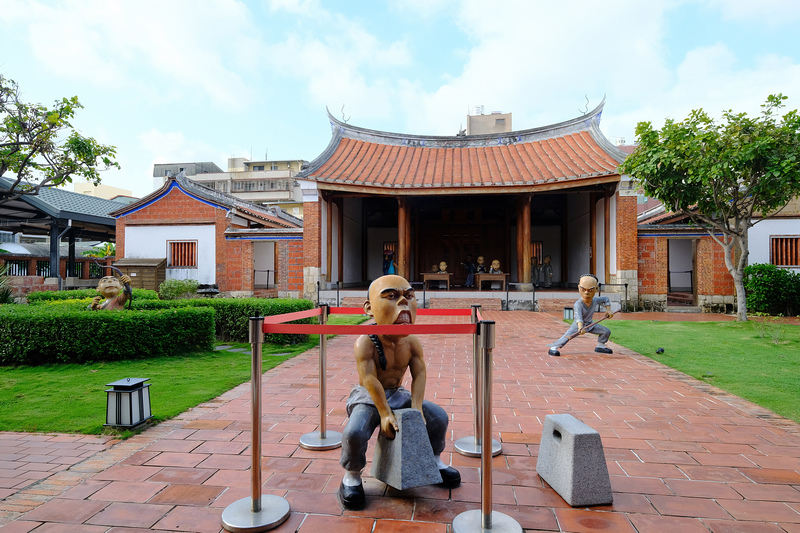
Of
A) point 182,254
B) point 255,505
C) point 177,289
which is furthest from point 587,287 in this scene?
point 182,254

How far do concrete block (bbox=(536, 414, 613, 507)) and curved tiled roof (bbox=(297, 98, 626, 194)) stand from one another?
1201 cm

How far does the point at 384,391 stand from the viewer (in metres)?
2.67

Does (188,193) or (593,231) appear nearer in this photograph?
(593,231)

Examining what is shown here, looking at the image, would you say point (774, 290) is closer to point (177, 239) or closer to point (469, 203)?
point (469, 203)

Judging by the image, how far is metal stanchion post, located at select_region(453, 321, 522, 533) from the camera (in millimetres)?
2158

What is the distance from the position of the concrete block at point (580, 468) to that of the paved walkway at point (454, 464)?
0.07 meters

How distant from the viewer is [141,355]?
20.5 feet

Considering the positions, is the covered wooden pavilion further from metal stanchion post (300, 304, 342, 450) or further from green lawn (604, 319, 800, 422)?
metal stanchion post (300, 304, 342, 450)

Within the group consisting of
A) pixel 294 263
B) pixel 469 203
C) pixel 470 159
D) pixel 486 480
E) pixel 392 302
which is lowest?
pixel 486 480

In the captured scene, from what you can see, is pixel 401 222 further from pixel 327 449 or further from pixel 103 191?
pixel 103 191

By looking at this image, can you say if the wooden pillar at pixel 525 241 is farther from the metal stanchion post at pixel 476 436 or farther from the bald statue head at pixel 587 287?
the metal stanchion post at pixel 476 436

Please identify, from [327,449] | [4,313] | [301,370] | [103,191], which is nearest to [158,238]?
[4,313]

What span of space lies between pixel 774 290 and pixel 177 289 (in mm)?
17901

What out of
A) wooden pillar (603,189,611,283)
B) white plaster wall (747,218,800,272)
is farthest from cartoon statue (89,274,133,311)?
white plaster wall (747,218,800,272)
